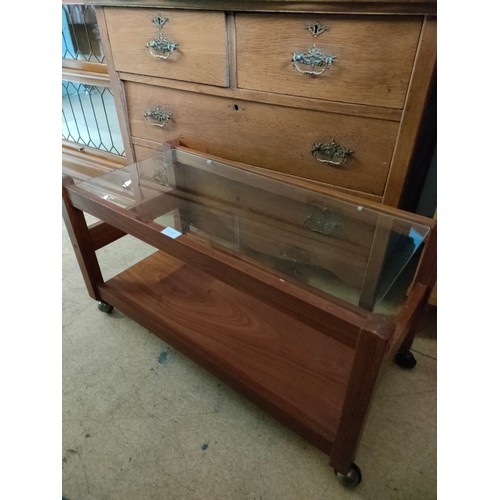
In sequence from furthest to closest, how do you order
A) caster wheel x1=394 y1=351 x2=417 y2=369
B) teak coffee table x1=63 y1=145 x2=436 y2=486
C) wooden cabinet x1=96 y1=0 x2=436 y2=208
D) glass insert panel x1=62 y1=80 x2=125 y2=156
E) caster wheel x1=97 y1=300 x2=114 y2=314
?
glass insert panel x1=62 y1=80 x2=125 y2=156 < caster wheel x1=97 y1=300 x2=114 y2=314 < caster wheel x1=394 y1=351 x2=417 y2=369 < wooden cabinet x1=96 y1=0 x2=436 y2=208 < teak coffee table x1=63 y1=145 x2=436 y2=486

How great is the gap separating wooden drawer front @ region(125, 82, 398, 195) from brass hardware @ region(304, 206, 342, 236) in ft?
0.24

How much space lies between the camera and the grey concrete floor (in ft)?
2.21

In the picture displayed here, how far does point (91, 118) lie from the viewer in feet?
5.12

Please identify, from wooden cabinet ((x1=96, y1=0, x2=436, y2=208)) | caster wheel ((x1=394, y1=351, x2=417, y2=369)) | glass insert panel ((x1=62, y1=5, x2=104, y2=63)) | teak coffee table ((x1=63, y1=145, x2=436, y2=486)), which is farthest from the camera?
glass insert panel ((x1=62, y1=5, x2=104, y2=63))

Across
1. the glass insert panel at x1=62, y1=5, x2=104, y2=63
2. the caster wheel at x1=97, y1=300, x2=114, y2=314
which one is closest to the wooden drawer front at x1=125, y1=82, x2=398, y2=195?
the glass insert panel at x1=62, y1=5, x2=104, y2=63

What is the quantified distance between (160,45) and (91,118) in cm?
76

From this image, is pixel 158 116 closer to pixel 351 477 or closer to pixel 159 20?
pixel 159 20

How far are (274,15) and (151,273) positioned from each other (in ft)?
2.41

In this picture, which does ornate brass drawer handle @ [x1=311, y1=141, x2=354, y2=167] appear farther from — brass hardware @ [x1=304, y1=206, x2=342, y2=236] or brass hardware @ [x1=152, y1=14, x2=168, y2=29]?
brass hardware @ [x1=152, y1=14, x2=168, y2=29]

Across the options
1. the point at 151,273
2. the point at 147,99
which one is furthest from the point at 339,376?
the point at 147,99

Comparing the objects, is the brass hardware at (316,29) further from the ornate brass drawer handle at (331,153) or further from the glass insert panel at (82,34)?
the glass insert panel at (82,34)

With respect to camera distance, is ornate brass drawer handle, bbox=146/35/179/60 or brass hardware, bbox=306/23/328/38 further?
ornate brass drawer handle, bbox=146/35/179/60

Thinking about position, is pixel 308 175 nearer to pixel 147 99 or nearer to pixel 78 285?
pixel 147 99

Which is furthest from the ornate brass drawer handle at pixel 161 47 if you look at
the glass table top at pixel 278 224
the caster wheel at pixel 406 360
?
the caster wheel at pixel 406 360
